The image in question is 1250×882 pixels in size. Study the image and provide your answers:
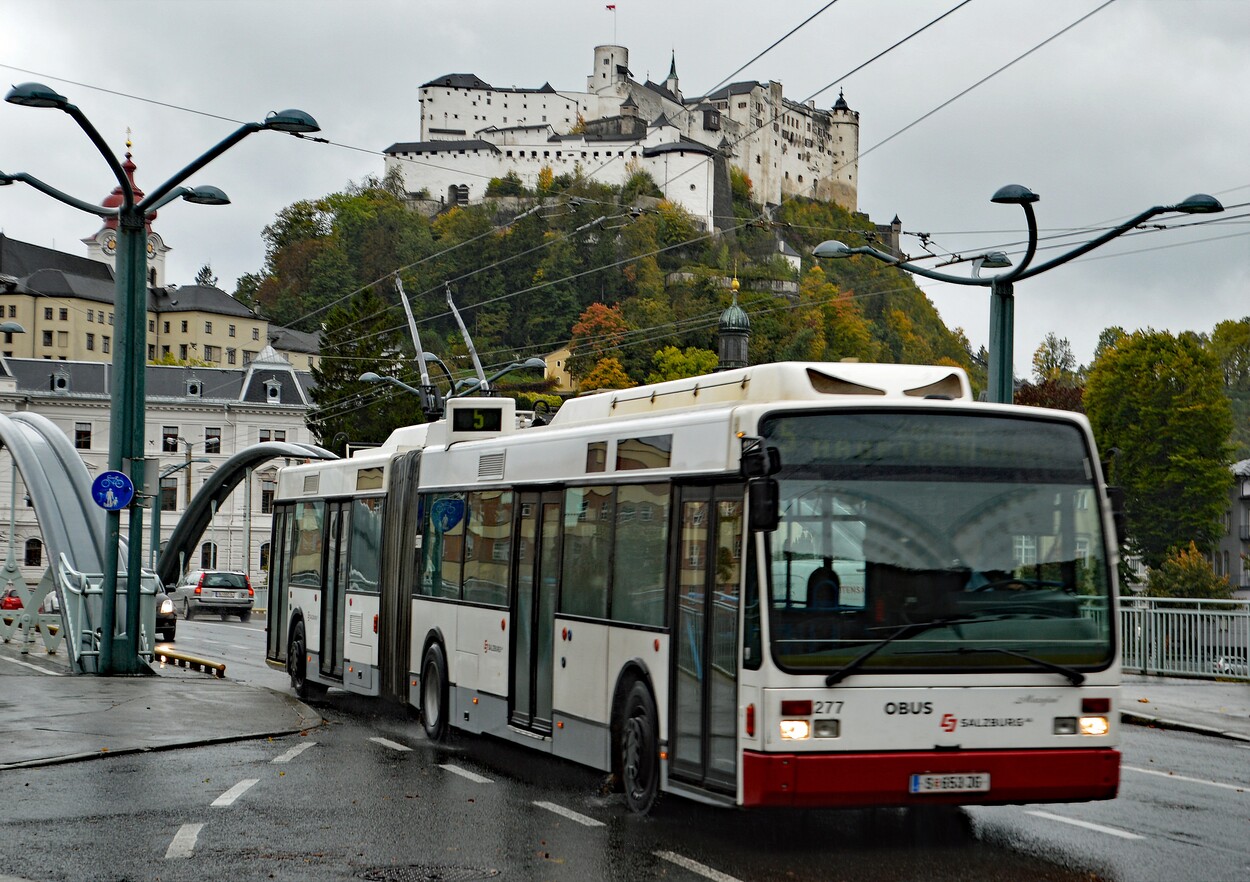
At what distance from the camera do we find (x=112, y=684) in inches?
804

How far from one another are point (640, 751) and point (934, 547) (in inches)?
100

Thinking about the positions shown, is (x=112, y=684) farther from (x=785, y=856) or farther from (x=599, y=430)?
(x=785, y=856)

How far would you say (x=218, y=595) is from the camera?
52.9 metres

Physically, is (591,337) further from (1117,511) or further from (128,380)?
(1117,511)

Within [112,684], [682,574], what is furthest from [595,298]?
[682,574]

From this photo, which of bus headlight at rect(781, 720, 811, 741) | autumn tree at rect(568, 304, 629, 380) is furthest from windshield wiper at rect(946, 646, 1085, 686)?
autumn tree at rect(568, 304, 629, 380)

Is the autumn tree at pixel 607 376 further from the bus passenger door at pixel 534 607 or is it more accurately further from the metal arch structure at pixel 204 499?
the bus passenger door at pixel 534 607

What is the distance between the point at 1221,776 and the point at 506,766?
18.7ft

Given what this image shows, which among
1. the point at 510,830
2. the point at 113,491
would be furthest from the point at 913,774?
the point at 113,491

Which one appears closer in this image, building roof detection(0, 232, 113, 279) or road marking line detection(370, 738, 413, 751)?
road marking line detection(370, 738, 413, 751)

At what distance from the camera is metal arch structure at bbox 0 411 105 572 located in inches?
1152

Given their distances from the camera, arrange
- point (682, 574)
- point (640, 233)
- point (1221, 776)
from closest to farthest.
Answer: point (682, 574) → point (1221, 776) → point (640, 233)

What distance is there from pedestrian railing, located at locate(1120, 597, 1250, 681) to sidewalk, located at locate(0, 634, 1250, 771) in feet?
1.96

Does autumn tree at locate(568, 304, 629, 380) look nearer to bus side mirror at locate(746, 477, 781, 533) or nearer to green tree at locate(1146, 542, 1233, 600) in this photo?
green tree at locate(1146, 542, 1233, 600)
